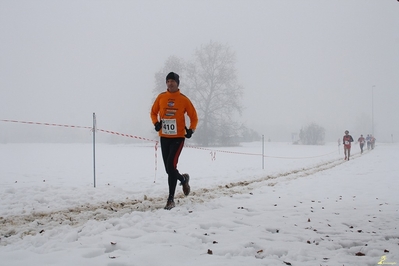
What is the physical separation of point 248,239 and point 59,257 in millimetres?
1973

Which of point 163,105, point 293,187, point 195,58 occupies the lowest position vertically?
point 293,187

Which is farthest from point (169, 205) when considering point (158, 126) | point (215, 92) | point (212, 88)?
point (215, 92)

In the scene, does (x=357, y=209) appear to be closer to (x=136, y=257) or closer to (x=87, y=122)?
(x=136, y=257)

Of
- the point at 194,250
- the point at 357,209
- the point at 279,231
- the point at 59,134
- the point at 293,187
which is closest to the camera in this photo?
the point at 194,250

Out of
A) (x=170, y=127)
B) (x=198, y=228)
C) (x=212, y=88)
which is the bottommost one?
(x=198, y=228)

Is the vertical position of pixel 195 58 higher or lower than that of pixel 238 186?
higher

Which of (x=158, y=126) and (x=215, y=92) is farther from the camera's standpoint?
(x=215, y=92)

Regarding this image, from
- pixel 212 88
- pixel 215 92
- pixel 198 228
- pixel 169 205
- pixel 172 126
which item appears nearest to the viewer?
pixel 198 228

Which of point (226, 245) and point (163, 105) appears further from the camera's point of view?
point (163, 105)

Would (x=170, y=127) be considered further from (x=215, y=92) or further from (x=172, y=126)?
(x=215, y=92)

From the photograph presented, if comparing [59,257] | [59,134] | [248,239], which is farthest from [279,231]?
[59,134]

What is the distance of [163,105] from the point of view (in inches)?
204

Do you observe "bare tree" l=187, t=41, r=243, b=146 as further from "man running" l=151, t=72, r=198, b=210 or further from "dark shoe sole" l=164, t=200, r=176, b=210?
"dark shoe sole" l=164, t=200, r=176, b=210

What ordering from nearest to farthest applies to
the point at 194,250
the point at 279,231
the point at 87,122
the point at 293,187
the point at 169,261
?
the point at 169,261 < the point at 194,250 < the point at 279,231 < the point at 293,187 < the point at 87,122
